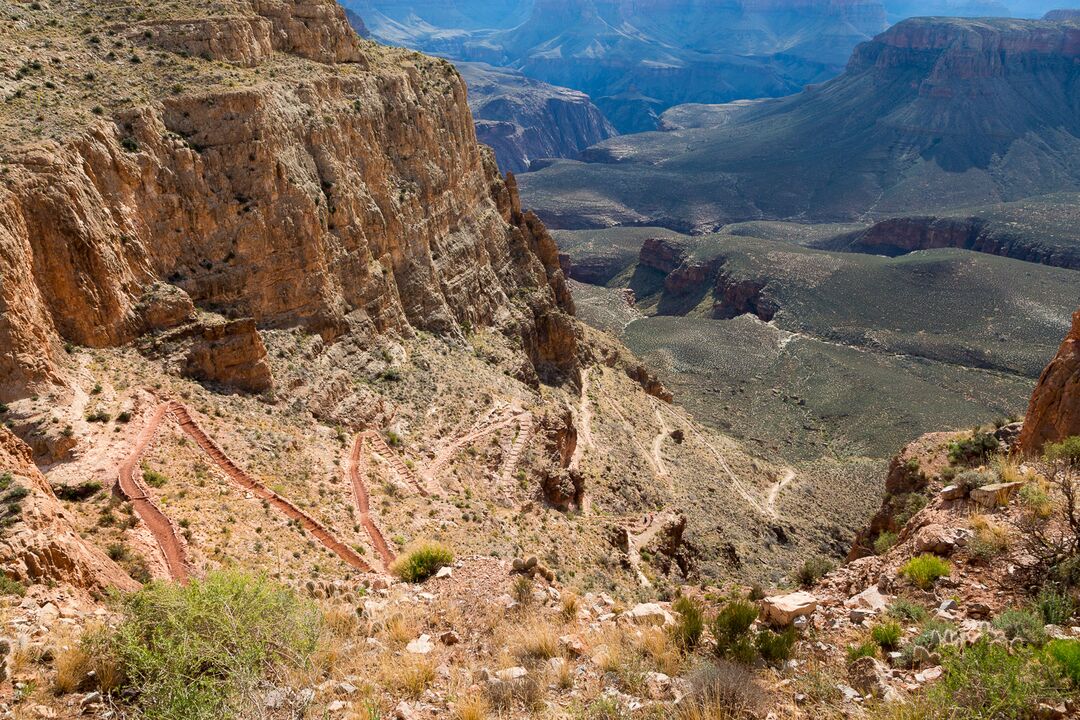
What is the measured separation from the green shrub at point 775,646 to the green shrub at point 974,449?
20595 millimetres

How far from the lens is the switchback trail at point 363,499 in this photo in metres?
19.3

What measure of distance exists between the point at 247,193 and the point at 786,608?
24870 millimetres

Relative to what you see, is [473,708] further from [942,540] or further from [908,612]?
[942,540]

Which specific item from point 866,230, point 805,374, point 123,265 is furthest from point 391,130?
point 866,230

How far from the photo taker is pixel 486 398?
32.7 m

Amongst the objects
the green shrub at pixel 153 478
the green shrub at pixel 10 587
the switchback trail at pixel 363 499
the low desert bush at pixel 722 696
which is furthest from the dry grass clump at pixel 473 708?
the green shrub at pixel 153 478

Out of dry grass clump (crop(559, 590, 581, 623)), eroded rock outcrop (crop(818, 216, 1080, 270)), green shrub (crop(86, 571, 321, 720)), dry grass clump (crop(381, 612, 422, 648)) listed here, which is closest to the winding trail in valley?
dry grass clump (crop(559, 590, 581, 623))

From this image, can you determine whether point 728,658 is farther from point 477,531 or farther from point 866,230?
point 866,230

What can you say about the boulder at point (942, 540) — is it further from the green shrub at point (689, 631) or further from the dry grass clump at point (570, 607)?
the dry grass clump at point (570, 607)

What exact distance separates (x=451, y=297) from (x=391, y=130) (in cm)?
973

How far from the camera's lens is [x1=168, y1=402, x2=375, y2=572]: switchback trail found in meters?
18.2

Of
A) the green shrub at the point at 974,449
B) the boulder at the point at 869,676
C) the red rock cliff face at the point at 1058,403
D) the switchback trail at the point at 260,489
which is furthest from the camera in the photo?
the green shrub at the point at 974,449

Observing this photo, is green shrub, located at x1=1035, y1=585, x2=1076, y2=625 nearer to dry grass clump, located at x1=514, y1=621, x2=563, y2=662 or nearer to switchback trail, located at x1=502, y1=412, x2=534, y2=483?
dry grass clump, located at x1=514, y1=621, x2=563, y2=662

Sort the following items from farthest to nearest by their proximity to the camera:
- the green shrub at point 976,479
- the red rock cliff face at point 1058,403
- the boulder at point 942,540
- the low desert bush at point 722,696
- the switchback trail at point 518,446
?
the switchback trail at point 518,446
the red rock cliff face at point 1058,403
the green shrub at point 976,479
the boulder at point 942,540
the low desert bush at point 722,696
